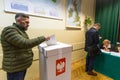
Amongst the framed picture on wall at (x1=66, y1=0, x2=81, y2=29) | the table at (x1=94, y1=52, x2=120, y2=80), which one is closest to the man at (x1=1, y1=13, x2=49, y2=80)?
the table at (x1=94, y1=52, x2=120, y2=80)

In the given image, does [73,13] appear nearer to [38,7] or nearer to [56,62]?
[38,7]

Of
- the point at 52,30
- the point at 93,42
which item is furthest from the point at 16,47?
the point at 93,42

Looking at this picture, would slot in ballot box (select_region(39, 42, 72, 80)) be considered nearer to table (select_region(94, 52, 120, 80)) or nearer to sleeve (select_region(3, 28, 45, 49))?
sleeve (select_region(3, 28, 45, 49))

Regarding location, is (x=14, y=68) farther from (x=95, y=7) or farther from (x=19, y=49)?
(x=95, y=7)

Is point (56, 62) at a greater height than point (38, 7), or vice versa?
point (38, 7)

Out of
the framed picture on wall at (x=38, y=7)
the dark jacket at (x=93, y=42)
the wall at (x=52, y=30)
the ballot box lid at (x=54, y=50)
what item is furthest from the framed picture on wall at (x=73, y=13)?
the ballot box lid at (x=54, y=50)

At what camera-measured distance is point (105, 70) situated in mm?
2900

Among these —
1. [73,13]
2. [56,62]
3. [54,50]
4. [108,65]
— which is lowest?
[108,65]

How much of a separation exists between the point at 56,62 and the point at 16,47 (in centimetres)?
51

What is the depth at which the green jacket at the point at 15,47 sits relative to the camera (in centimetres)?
120

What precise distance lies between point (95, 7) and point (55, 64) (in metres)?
3.92

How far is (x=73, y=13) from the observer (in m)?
3.73

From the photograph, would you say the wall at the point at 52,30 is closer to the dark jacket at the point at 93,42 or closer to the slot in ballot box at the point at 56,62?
the dark jacket at the point at 93,42

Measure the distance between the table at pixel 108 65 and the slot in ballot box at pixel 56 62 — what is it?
4.99 ft
